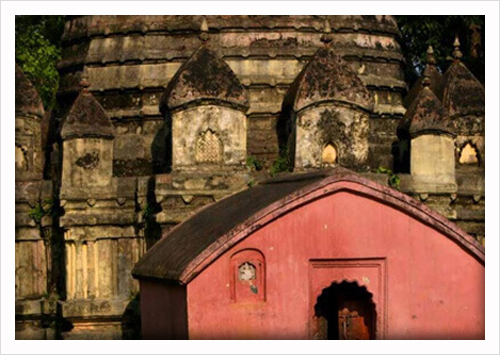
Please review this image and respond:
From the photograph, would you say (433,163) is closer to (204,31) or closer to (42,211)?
(204,31)

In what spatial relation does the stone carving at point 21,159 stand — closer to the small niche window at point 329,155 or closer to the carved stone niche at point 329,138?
the carved stone niche at point 329,138

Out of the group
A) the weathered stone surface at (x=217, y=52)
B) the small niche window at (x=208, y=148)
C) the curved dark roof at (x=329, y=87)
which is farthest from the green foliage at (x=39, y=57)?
the curved dark roof at (x=329, y=87)

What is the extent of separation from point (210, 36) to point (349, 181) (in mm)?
6536

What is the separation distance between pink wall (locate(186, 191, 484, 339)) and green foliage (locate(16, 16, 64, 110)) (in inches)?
442

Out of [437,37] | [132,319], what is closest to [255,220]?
[132,319]

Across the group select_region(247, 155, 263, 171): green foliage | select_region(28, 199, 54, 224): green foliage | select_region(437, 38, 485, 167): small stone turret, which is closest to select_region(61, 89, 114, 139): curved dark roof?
select_region(28, 199, 54, 224): green foliage

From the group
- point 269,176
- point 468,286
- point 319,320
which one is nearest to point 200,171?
point 269,176

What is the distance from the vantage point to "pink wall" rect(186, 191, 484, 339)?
16.9 m

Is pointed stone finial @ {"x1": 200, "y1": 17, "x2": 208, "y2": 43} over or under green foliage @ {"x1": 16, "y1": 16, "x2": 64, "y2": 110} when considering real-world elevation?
under

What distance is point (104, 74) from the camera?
77.5 feet

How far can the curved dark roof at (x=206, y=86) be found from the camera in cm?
2027

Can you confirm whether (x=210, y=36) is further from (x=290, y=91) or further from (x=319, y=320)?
(x=319, y=320)

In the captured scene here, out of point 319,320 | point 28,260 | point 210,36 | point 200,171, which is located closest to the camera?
point 319,320

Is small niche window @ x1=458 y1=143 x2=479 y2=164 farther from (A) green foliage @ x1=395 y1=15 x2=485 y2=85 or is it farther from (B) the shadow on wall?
(A) green foliage @ x1=395 y1=15 x2=485 y2=85
